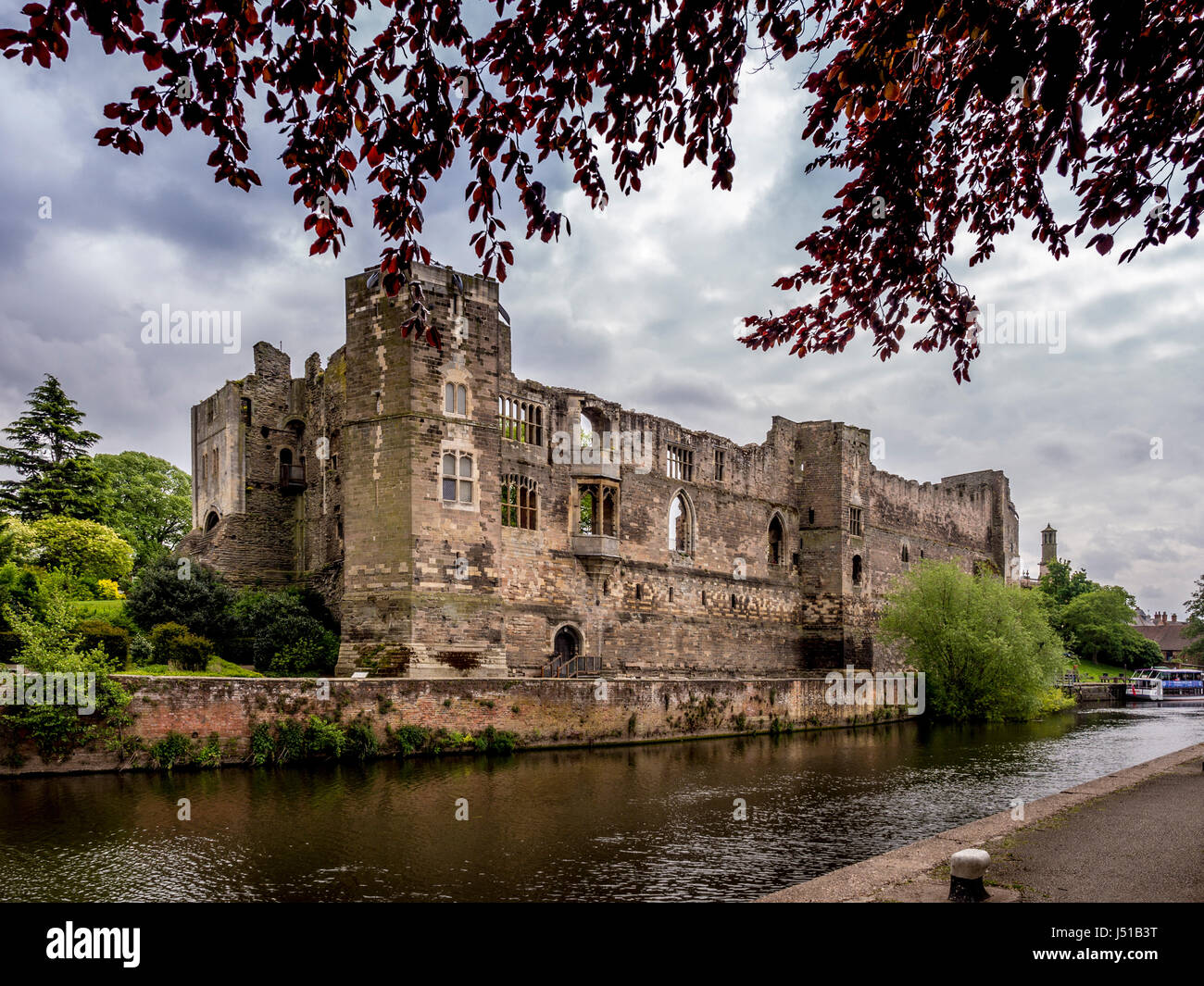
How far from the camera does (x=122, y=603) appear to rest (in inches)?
1102

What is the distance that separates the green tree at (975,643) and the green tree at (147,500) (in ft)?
112

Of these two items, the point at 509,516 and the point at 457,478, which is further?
the point at 509,516

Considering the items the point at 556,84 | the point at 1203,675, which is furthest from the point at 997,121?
the point at 1203,675

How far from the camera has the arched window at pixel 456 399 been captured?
1080 inches

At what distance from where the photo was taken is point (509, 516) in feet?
100

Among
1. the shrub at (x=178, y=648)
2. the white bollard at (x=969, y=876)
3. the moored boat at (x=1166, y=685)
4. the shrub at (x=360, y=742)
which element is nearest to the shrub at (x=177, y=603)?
the shrub at (x=178, y=648)

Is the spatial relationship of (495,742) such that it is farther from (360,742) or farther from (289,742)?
(289,742)

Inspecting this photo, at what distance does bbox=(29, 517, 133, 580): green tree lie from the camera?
31.6 m

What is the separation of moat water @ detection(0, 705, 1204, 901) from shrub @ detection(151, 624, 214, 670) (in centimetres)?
602

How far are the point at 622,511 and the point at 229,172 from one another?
29.9 m

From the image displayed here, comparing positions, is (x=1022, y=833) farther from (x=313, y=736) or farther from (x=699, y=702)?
(x=699, y=702)

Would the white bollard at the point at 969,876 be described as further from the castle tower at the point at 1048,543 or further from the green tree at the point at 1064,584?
the castle tower at the point at 1048,543

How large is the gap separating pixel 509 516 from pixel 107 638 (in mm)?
12322

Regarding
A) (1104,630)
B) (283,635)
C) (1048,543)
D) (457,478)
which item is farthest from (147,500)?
(1048,543)
